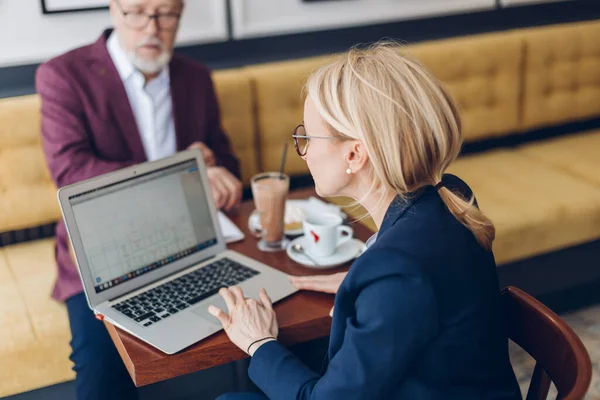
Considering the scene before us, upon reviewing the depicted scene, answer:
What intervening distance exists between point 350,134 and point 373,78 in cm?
10

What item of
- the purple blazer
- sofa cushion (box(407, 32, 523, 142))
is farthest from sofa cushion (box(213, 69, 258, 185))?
sofa cushion (box(407, 32, 523, 142))

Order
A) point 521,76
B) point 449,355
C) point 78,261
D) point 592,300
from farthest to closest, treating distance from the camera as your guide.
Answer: point 521,76
point 592,300
point 78,261
point 449,355

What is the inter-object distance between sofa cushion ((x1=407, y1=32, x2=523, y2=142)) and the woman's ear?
1.69 metres

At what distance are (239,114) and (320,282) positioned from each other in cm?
117

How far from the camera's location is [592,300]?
273cm

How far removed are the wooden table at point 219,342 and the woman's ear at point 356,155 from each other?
1.19 feet

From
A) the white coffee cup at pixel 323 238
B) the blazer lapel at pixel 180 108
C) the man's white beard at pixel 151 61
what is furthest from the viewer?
the blazer lapel at pixel 180 108

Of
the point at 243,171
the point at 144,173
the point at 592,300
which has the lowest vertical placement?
the point at 592,300

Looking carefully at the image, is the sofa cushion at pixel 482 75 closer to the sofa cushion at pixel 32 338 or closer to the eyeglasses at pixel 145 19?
the eyeglasses at pixel 145 19

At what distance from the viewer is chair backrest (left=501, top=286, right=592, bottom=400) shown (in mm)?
1062

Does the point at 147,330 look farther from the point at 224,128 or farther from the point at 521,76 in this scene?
the point at 521,76

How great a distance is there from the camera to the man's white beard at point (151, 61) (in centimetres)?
201

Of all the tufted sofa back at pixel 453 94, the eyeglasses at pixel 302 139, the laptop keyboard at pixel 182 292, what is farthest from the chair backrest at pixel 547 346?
the tufted sofa back at pixel 453 94

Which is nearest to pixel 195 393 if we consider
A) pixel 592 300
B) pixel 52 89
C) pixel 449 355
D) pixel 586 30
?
pixel 52 89
